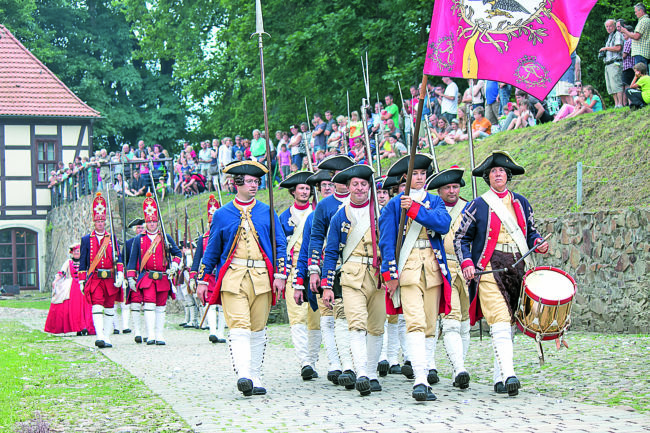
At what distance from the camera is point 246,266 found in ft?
30.9

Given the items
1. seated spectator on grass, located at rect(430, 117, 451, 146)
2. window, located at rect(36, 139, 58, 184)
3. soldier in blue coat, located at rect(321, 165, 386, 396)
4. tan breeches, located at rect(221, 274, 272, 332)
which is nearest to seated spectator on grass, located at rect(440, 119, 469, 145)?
seated spectator on grass, located at rect(430, 117, 451, 146)

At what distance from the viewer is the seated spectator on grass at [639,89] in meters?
16.1

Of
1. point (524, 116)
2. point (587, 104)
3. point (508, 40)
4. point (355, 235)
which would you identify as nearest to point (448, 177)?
point (355, 235)

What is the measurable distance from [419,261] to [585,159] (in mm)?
8348

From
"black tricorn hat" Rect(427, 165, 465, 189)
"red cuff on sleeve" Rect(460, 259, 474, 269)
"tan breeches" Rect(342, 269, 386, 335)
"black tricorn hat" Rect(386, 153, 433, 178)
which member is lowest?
"tan breeches" Rect(342, 269, 386, 335)

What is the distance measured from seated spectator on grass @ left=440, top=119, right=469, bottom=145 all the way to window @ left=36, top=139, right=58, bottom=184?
26945 millimetres

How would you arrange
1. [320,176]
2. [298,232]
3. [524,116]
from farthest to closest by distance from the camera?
[524,116] → [298,232] → [320,176]

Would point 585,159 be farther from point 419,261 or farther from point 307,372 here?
point 419,261

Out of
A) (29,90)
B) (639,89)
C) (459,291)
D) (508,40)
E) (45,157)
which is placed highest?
(29,90)

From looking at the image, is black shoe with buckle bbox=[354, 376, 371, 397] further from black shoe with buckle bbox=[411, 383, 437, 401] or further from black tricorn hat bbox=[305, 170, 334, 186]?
black tricorn hat bbox=[305, 170, 334, 186]

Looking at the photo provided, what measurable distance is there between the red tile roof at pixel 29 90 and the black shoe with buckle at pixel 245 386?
36778 millimetres

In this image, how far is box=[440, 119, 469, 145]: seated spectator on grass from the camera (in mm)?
20859

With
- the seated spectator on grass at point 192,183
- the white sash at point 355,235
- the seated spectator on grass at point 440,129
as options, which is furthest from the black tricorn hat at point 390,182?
the seated spectator on grass at point 192,183

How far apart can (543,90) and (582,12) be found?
2.35ft
